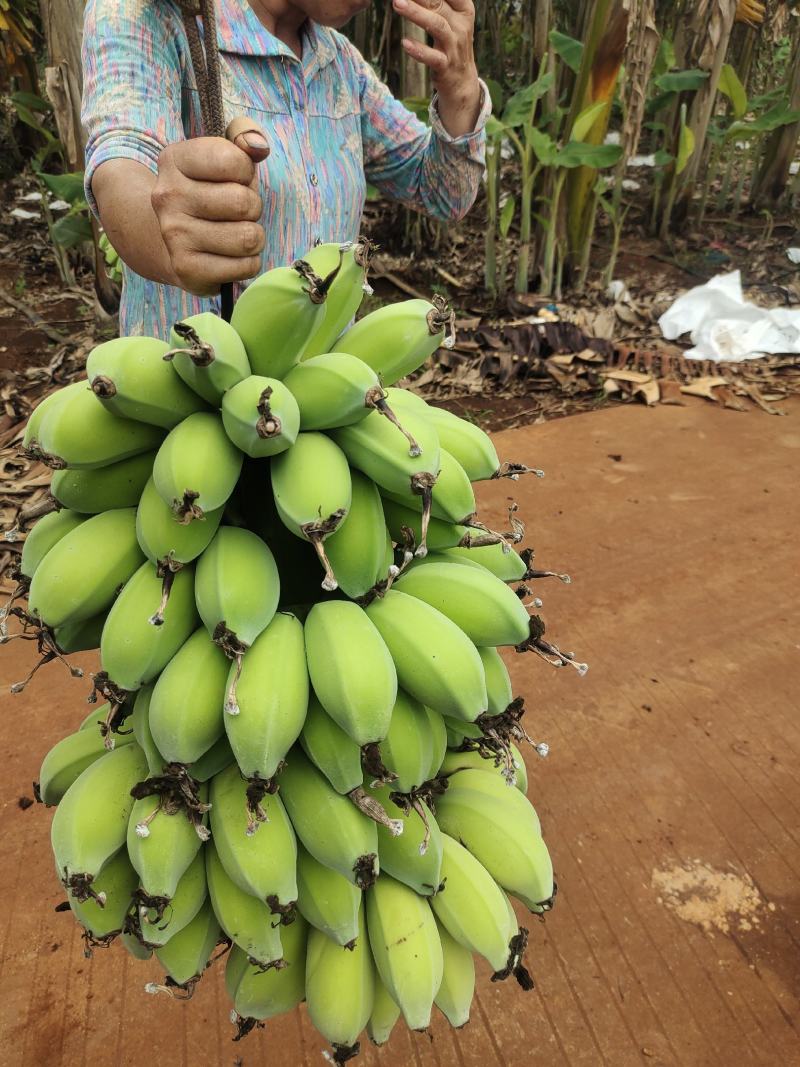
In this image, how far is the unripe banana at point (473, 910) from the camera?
79 centimetres

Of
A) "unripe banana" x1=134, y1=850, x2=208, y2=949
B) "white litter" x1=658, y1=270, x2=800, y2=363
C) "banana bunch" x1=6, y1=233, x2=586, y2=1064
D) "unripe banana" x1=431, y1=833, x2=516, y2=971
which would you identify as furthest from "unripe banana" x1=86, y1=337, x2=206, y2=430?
"white litter" x1=658, y1=270, x2=800, y2=363

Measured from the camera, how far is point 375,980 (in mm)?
809

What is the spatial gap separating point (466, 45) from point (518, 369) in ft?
10.4

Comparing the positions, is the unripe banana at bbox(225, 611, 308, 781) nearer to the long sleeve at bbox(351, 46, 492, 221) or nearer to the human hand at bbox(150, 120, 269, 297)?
the human hand at bbox(150, 120, 269, 297)

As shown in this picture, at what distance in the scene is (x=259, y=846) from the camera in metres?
0.66

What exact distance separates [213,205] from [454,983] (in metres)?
0.90

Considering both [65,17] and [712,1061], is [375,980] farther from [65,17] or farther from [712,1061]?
[65,17]

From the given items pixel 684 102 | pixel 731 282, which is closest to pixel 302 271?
pixel 731 282

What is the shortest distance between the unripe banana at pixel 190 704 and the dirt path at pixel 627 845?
922 mm

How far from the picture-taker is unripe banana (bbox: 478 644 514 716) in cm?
74

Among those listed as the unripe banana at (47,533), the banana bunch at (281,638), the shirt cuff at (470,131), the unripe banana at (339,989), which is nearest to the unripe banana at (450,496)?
the banana bunch at (281,638)

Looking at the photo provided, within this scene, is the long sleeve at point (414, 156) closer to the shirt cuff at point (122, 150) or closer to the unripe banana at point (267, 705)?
the shirt cuff at point (122, 150)

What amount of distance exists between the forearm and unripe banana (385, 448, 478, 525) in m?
0.49

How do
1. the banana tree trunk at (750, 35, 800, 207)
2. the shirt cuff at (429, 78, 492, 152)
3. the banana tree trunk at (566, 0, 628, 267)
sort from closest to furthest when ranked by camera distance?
1. the shirt cuff at (429, 78, 492, 152)
2. the banana tree trunk at (566, 0, 628, 267)
3. the banana tree trunk at (750, 35, 800, 207)
